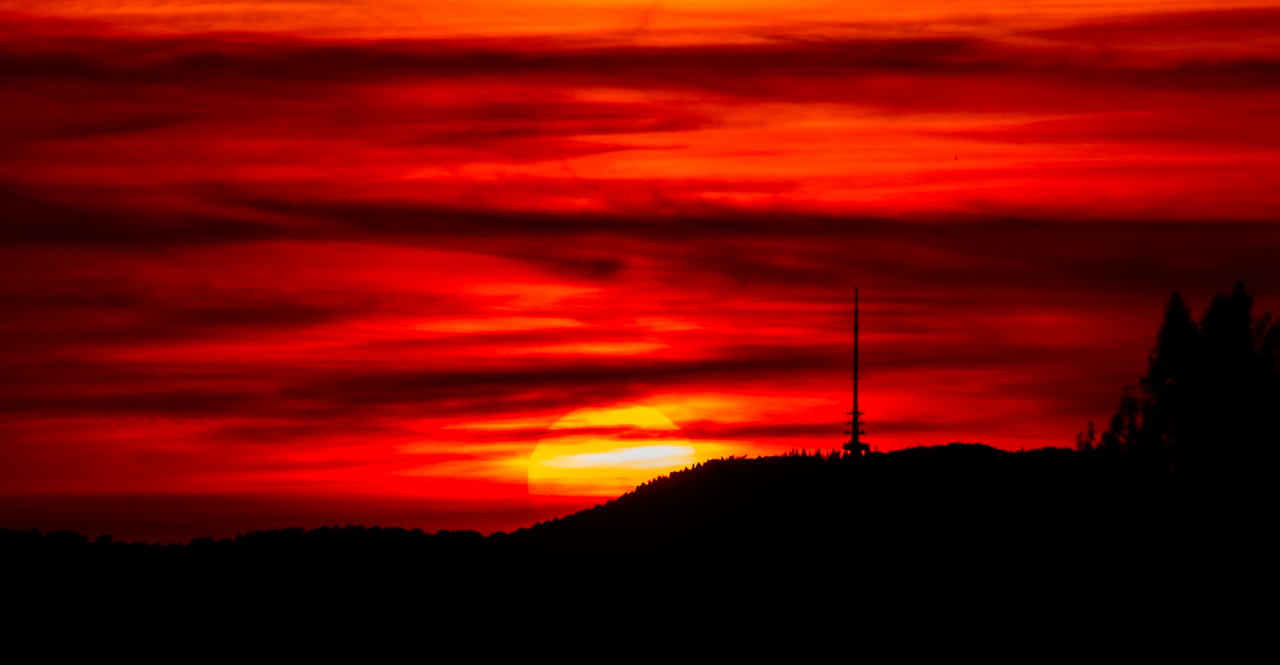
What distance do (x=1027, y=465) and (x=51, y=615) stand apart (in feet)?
157

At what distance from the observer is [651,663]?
6150 cm

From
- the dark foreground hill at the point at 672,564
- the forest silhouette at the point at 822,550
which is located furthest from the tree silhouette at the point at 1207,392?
the dark foreground hill at the point at 672,564

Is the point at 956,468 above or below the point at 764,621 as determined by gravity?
above

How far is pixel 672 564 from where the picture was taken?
226 feet

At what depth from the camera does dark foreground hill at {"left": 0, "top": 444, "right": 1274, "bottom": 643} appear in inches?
2350

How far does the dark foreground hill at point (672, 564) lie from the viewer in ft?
196

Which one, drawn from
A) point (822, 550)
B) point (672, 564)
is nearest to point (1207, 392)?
point (822, 550)

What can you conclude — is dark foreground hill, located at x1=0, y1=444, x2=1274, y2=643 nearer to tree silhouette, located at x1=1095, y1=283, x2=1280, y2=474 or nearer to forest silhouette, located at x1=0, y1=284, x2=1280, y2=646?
forest silhouette, located at x1=0, y1=284, x2=1280, y2=646

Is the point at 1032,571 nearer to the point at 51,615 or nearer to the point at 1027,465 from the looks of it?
the point at 1027,465

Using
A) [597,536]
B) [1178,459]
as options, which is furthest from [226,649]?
[1178,459]

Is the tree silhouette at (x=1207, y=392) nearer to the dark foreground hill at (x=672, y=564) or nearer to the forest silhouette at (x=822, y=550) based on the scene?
the forest silhouette at (x=822, y=550)

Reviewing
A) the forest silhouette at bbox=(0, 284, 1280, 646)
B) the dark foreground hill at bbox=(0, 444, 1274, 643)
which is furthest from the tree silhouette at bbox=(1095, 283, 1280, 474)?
the dark foreground hill at bbox=(0, 444, 1274, 643)

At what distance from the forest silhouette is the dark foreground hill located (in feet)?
0.42

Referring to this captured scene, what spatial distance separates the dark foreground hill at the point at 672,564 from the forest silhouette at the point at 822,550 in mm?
127
